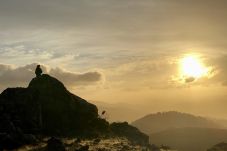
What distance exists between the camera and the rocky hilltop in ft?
248

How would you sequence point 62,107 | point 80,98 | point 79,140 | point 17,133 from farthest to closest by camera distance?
point 80,98 < point 62,107 < point 79,140 < point 17,133

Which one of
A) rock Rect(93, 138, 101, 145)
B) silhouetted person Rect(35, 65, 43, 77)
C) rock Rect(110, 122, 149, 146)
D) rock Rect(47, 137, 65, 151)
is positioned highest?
silhouetted person Rect(35, 65, 43, 77)

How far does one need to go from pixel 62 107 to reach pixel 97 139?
12.3 metres

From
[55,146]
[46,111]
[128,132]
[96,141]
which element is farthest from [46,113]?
[128,132]

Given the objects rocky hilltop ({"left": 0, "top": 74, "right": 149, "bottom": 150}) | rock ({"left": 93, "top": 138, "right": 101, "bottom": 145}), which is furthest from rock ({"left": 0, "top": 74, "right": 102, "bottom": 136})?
rock ({"left": 93, "top": 138, "right": 101, "bottom": 145})

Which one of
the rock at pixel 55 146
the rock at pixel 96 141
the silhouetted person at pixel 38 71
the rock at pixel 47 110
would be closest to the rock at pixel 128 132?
the rock at pixel 47 110

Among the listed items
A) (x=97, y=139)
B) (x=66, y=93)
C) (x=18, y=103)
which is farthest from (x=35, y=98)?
(x=97, y=139)

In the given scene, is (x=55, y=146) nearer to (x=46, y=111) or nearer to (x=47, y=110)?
(x=46, y=111)

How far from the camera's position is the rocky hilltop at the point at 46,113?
2980 inches

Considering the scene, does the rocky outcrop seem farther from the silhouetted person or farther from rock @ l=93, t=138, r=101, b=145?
rock @ l=93, t=138, r=101, b=145

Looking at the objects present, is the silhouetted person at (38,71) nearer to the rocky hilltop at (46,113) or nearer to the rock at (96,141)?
the rocky hilltop at (46,113)

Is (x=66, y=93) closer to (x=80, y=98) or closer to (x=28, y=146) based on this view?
(x=80, y=98)

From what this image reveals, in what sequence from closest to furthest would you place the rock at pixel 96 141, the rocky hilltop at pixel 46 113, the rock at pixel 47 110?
the rocky hilltop at pixel 46 113
the rock at pixel 96 141
the rock at pixel 47 110

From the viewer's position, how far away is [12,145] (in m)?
64.2
